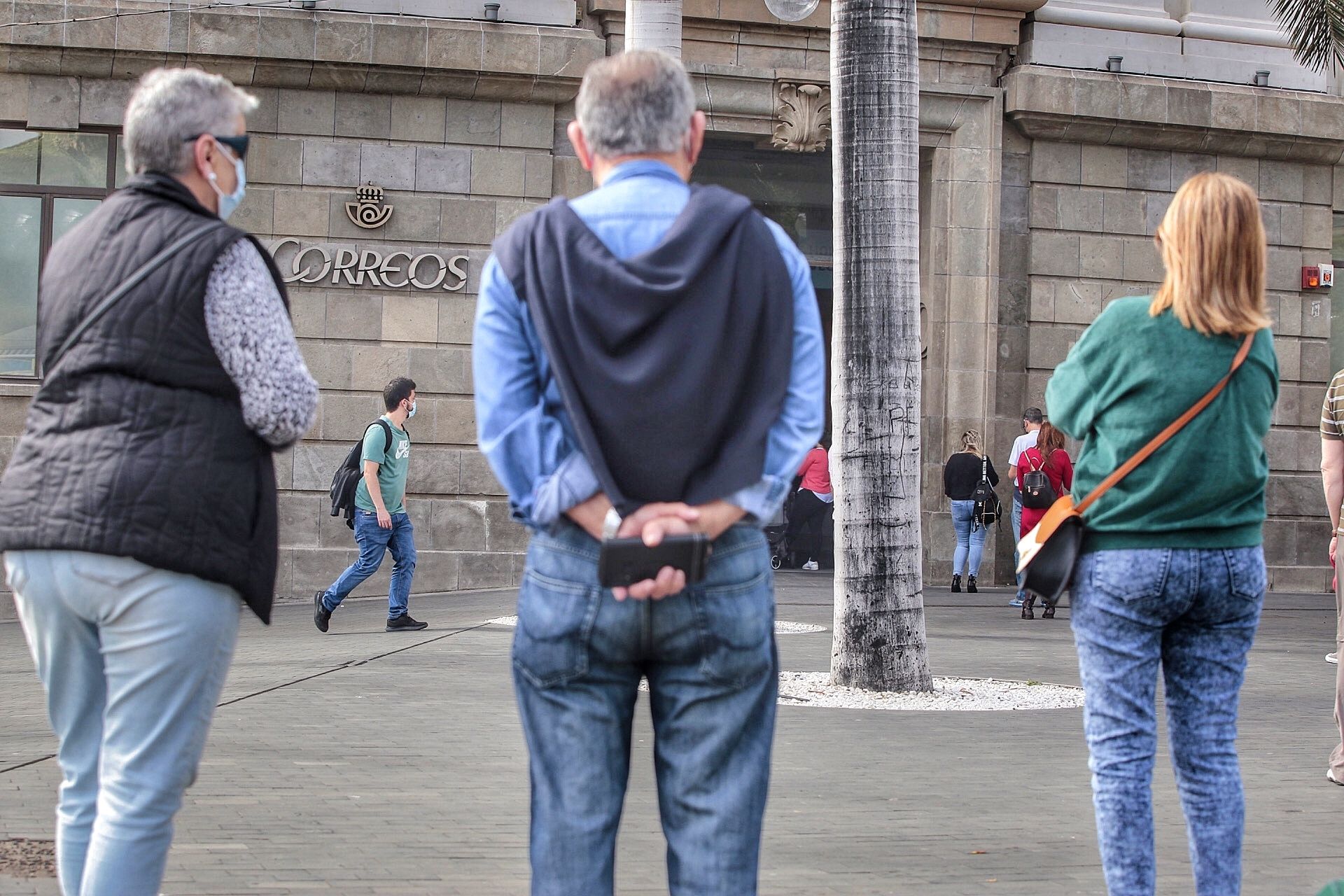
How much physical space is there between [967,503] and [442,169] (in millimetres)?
6196

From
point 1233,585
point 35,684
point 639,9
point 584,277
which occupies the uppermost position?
point 639,9

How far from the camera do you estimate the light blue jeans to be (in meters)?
3.09

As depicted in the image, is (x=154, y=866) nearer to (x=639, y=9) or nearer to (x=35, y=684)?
(x=35, y=684)

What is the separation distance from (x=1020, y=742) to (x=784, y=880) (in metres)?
2.80

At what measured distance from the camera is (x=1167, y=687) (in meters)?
3.93

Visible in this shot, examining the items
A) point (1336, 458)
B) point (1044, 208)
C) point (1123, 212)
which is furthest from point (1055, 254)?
point (1336, 458)

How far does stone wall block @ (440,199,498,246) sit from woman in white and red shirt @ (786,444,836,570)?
180 inches

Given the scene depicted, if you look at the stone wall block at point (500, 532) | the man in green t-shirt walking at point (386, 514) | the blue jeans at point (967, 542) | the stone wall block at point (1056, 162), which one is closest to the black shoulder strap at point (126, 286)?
the man in green t-shirt walking at point (386, 514)

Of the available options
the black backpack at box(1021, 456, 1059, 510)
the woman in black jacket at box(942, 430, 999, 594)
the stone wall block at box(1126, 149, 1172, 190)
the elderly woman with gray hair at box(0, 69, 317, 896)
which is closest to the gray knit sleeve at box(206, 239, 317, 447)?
the elderly woman with gray hair at box(0, 69, 317, 896)

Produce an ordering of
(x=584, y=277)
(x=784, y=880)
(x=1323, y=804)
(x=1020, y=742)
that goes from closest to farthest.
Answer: (x=584, y=277) < (x=784, y=880) < (x=1323, y=804) < (x=1020, y=742)

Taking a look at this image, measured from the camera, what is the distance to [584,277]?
9.19 ft

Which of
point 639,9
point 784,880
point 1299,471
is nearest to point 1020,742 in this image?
point 784,880

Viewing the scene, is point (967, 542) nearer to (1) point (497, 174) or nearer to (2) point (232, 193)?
(1) point (497, 174)

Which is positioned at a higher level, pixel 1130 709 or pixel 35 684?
pixel 1130 709
